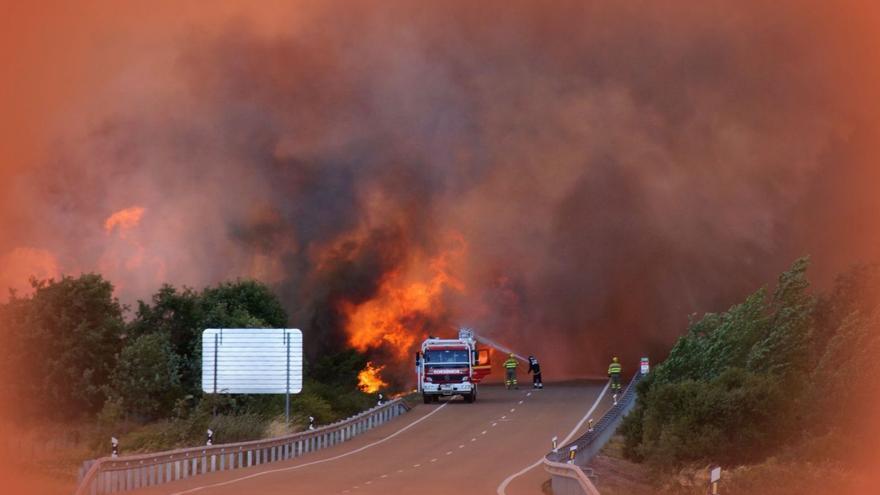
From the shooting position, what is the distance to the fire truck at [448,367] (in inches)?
2948

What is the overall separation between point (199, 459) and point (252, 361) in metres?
17.7

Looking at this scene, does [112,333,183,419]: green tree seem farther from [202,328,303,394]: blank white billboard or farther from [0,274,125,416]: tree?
[202,328,303,394]: blank white billboard

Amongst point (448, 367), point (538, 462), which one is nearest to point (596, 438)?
point (538, 462)

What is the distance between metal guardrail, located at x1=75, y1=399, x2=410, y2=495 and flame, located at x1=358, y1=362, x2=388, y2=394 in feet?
68.7

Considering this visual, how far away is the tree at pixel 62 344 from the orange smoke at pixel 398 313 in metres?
28.8

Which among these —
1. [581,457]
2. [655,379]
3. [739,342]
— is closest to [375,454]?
[581,457]

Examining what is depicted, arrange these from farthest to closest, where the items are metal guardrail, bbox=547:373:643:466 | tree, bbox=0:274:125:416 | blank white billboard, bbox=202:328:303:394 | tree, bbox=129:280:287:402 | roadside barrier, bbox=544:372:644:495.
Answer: tree, bbox=129:280:287:402
tree, bbox=0:274:125:416
blank white billboard, bbox=202:328:303:394
metal guardrail, bbox=547:373:643:466
roadside barrier, bbox=544:372:644:495

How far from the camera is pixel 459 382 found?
7544 cm

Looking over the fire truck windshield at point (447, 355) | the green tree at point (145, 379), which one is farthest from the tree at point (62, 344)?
the fire truck windshield at point (447, 355)

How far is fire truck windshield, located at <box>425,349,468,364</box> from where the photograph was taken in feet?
245

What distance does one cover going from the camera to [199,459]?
42.6 metres

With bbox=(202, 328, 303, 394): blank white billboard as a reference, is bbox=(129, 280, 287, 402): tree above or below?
above

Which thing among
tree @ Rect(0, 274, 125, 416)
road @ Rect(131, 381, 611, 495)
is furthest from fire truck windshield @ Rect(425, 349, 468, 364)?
tree @ Rect(0, 274, 125, 416)

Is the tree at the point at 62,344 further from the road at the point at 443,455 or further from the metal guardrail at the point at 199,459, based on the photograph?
the road at the point at 443,455
